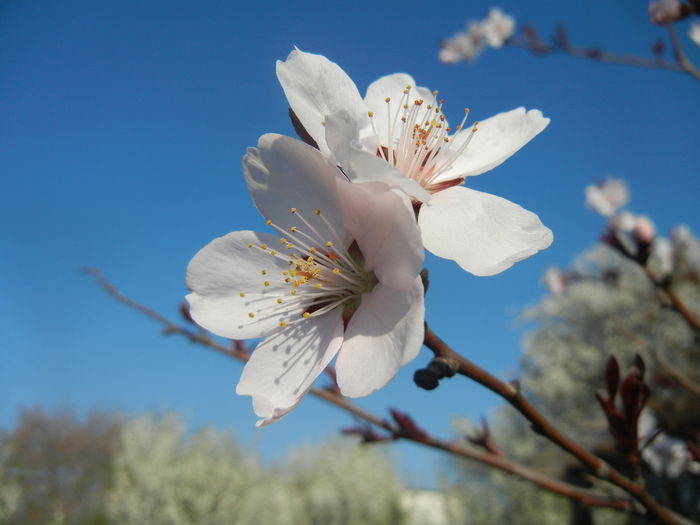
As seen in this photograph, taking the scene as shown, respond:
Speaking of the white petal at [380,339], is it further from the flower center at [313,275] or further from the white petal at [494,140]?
the white petal at [494,140]

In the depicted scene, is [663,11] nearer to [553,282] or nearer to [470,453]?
[470,453]

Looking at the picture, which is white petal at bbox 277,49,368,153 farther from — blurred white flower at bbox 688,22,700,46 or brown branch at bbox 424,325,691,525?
blurred white flower at bbox 688,22,700,46

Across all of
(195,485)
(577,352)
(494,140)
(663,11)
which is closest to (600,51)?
(663,11)

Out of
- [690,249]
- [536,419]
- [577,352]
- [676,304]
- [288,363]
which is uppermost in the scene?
[288,363]

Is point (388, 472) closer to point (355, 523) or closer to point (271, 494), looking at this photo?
point (355, 523)

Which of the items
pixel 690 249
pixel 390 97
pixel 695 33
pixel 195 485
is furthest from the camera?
pixel 195 485

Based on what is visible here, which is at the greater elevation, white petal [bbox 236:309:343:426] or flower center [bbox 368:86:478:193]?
flower center [bbox 368:86:478:193]

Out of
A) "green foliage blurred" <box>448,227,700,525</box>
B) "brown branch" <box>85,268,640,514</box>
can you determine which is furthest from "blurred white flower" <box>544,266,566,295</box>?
"brown branch" <box>85,268,640,514</box>
